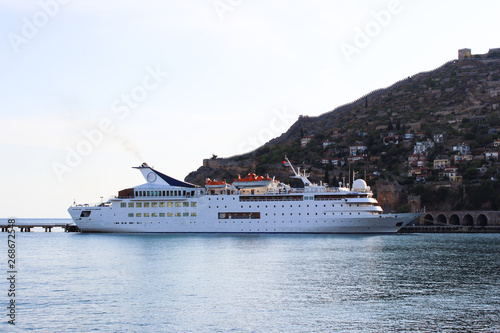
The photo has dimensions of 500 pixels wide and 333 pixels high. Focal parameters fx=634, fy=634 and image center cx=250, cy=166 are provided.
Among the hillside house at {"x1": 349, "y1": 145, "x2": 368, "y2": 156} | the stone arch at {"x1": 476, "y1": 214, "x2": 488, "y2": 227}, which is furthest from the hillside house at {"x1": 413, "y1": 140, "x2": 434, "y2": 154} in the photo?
the stone arch at {"x1": 476, "y1": 214, "x2": 488, "y2": 227}

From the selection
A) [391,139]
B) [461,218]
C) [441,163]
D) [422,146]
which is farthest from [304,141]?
[461,218]

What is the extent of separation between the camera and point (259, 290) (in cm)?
2375

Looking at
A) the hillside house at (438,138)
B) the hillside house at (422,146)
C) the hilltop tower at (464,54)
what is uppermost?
the hilltop tower at (464,54)

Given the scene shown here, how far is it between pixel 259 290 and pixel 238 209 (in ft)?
101

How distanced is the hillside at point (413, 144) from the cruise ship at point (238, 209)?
21.2m

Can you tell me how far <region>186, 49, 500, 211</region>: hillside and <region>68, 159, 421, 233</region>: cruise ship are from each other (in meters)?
21.2

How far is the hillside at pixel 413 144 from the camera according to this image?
7488 centimetres

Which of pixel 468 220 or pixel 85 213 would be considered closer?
pixel 85 213

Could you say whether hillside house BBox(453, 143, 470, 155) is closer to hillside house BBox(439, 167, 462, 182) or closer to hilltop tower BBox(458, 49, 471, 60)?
hillside house BBox(439, 167, 462, 182)

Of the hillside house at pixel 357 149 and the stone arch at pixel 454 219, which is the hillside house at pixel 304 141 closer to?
the hillside house at pixel 357 149

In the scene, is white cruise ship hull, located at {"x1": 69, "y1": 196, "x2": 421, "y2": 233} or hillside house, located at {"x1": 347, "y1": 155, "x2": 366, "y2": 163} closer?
white cruise ship hull, located at {"x1": 69, "y1": 196, "x2": 421, "y2": 233}

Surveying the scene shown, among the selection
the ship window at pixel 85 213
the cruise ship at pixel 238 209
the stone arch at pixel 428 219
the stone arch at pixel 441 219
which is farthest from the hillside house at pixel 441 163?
the ship window at pixel 85 213

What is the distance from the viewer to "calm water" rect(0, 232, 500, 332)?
1852cm

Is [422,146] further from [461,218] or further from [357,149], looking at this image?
[461,218]
